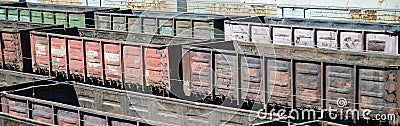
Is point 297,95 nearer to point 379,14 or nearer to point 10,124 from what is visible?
point 10,124

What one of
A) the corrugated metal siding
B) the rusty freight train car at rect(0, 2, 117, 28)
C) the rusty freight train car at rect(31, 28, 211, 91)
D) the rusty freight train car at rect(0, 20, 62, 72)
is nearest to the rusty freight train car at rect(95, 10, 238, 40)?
the rusty freight train car at rect(0, 2, 117, 28)

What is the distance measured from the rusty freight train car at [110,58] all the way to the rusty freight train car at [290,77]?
66cm

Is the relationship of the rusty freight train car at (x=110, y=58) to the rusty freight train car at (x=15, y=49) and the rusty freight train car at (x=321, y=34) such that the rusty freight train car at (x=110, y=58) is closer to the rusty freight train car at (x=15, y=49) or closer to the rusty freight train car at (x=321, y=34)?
the rusty freight train car at (x=15, y=49)

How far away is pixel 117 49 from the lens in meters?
16.1

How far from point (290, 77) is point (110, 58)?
5.30m

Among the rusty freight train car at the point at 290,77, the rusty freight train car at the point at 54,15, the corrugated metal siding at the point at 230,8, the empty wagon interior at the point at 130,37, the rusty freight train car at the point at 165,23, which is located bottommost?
the rusty freight train car at the point at 290,77

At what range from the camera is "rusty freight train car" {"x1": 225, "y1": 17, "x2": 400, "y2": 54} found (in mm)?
15773

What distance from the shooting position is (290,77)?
13172 millimetres

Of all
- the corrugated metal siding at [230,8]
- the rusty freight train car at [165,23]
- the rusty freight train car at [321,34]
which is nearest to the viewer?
the rusty freight train car at [321,34]

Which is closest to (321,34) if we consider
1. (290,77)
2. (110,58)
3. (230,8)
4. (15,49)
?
(290,77)

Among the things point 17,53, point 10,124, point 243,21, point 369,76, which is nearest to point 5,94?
point 10,124

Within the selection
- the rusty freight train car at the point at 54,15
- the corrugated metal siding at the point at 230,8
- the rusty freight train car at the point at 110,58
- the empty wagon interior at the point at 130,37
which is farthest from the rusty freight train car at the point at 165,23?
the corrugated metal siding at the point at 230,8

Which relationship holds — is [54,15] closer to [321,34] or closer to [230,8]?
[230,8]

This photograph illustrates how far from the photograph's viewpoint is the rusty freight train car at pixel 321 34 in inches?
621
